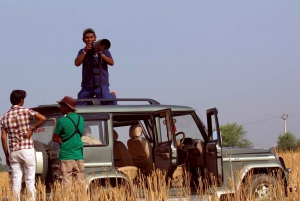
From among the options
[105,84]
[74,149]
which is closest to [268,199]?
[74,149]

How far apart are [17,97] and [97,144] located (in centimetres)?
126

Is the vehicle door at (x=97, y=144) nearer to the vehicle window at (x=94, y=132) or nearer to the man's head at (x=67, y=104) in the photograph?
the vehicle window at (x=94, y=132)

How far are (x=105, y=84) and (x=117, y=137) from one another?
52.0 inches

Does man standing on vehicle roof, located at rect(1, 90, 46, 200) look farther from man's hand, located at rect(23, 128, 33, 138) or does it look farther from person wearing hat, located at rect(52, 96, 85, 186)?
person wearing hat, located at rect(52, 96, 85, 186)

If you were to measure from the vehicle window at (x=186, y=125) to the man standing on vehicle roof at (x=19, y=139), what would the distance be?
7.03 ft

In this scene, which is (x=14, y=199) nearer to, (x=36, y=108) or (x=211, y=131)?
(x=36, y=108)

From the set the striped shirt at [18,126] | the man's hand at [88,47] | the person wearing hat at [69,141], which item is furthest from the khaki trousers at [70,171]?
the man's hand at [88,47]

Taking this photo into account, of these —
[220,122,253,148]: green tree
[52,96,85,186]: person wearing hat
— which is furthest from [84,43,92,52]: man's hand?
[220,122,253,148]: green tree

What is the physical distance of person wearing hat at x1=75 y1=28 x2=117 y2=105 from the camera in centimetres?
1023

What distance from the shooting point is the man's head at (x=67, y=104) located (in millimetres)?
7965

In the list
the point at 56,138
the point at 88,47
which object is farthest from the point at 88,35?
the point at 56,138

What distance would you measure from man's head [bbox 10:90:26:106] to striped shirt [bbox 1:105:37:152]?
0.42 ft

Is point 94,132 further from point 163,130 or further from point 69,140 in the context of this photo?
point 163,130

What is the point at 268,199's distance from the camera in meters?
6.28
